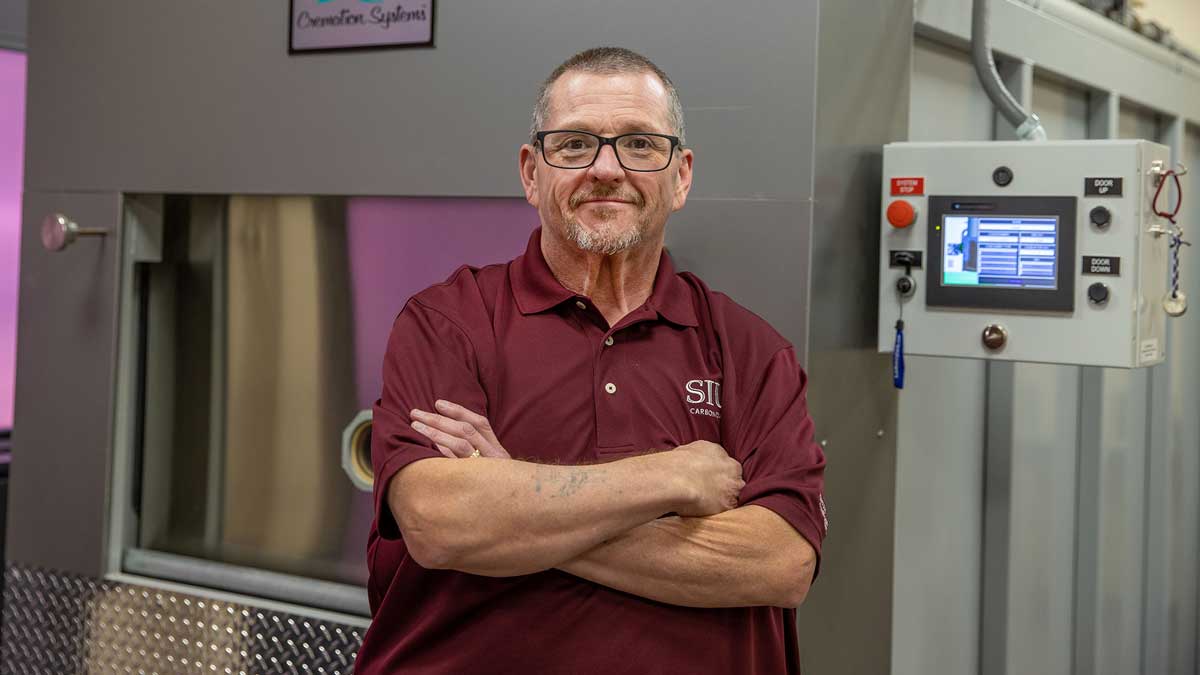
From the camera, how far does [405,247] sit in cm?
279

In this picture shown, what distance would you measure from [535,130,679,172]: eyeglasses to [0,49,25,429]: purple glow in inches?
154

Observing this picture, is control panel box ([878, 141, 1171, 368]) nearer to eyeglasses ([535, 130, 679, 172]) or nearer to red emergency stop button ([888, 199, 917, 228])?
red emergency stop button ([888, 199, 917, 228])

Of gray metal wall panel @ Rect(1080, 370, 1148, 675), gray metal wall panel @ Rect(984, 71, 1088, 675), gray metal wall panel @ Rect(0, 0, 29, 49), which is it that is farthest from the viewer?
gray metal wall panel @ Rect(0, 0, 29, 49)

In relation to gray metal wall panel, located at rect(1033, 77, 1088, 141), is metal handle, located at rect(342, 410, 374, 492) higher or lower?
lower

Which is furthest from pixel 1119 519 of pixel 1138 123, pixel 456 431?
pixel 456 431

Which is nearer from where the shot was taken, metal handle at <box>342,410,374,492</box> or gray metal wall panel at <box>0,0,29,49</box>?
metal handle at <box>342,410,374,492</box>

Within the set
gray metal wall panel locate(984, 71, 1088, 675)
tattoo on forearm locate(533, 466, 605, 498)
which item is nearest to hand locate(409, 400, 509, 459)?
tattoo on forearm locate(533, 466, 605, 498)

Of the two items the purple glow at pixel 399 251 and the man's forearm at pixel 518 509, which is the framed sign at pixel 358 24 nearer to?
the purple glow at pixel 399 251

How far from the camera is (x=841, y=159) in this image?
2.46 m

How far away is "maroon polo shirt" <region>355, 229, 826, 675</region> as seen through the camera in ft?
5.97

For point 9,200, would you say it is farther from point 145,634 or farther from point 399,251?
point 399,251

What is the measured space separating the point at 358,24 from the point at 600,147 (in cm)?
106

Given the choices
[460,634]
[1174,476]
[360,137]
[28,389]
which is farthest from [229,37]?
[1174,476]

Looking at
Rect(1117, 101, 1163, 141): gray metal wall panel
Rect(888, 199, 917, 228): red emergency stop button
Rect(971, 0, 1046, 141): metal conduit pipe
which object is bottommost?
Rect(888, 199, 917, 228): red emergency stop button
